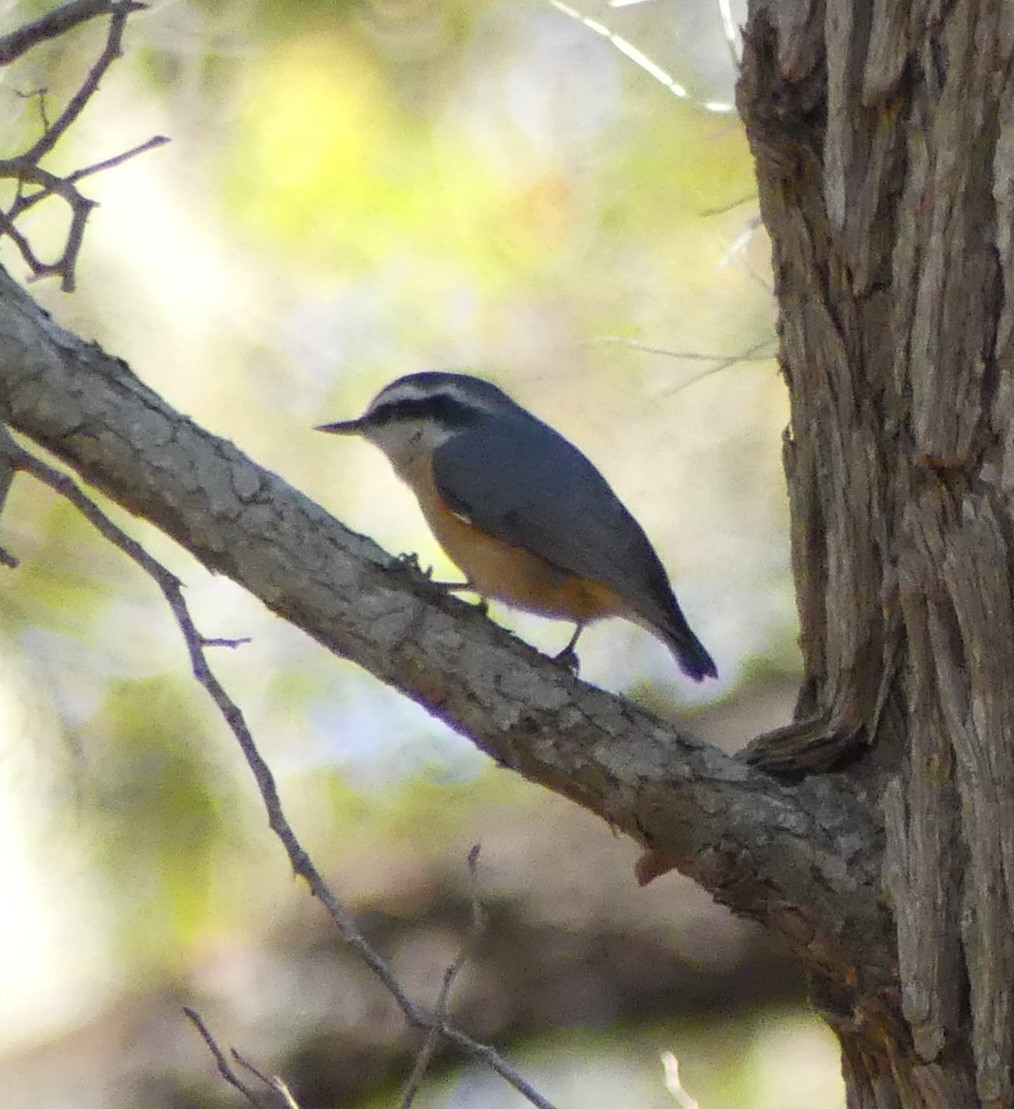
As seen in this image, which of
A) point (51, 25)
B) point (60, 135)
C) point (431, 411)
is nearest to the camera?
point (51, 25)

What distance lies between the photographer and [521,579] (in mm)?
3424

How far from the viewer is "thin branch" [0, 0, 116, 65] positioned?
2.22 metres

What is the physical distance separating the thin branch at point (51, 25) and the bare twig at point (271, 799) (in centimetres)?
57

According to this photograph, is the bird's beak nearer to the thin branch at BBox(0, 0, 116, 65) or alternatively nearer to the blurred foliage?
the blurred foliage

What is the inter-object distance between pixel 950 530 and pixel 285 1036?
2.48 meters

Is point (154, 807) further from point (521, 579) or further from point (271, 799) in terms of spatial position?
point (271, 799)

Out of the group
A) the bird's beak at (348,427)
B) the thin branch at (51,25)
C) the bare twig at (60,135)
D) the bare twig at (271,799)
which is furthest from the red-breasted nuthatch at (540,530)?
the thin branch at (51,25)

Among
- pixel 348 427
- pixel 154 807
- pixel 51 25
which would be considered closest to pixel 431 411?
pixel 348 427

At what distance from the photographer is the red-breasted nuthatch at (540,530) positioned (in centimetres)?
333

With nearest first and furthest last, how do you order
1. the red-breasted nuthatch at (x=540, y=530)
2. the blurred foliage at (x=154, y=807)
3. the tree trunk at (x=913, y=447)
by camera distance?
1. the tree trunk at (x=913, y=447)
2. the red-breasted nuthatch at (x=540, y=530)
3. the blurred foliage at (x=154, y=807)

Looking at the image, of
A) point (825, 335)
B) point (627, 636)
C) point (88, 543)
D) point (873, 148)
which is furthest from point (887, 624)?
point (88, 543)

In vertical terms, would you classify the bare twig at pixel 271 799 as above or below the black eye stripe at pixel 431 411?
below

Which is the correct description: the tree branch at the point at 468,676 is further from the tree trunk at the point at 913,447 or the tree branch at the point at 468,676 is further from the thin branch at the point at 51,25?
the thin branch at the point at 51,25

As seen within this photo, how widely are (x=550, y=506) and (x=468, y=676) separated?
3.71 feet
